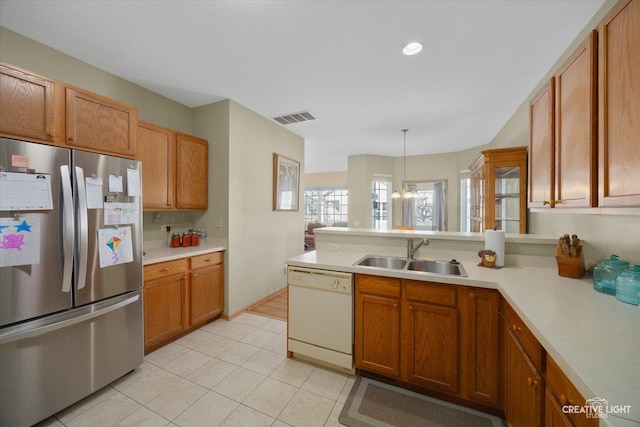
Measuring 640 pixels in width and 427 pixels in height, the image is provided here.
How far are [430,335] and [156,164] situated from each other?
9.97ft

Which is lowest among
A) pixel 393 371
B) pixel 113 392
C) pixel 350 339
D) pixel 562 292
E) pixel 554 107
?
pixel 113 392

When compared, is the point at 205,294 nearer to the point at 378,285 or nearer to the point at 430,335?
the point at 378,285

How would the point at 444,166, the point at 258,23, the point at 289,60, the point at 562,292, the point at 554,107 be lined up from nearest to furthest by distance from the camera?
the point at 562,292
the point at 554,107
the point at 258,23
the point at 289,60
the point at 444,166

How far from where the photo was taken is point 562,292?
1.45 m

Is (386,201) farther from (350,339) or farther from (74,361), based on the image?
(74,361)

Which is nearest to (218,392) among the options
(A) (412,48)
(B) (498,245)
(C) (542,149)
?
(B) (498,245)

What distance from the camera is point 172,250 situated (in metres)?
2.84

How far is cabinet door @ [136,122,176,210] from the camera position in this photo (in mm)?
2541

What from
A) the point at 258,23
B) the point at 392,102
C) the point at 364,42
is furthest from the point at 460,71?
the point at 258,23

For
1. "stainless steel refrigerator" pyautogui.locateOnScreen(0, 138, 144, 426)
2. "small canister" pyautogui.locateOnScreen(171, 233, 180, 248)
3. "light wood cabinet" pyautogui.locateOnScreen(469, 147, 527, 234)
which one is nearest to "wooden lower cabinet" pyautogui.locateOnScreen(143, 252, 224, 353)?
"stainless steel refrigerator" pyautogui.locateOnScreen(0, 138, 144, 426)

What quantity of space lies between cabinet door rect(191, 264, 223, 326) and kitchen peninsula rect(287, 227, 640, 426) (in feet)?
4.07

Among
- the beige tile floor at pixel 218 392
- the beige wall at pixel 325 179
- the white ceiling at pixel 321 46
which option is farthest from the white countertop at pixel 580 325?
the beige wall at pixel 325 179

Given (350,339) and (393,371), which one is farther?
(350,339)

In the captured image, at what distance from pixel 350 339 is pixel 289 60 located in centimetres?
252
